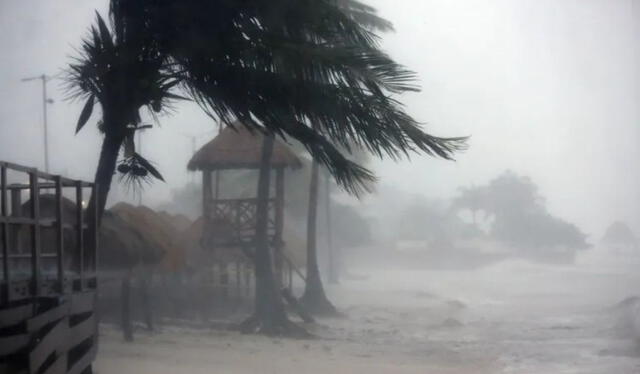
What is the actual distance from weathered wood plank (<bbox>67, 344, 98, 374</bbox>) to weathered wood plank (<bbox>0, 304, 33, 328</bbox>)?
133cm

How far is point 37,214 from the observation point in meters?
8.42

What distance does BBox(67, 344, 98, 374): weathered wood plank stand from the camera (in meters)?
9.46

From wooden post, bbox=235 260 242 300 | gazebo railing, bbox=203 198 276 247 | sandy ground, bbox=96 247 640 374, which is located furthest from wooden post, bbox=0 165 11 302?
wooden post, bbox=235 260 242 300

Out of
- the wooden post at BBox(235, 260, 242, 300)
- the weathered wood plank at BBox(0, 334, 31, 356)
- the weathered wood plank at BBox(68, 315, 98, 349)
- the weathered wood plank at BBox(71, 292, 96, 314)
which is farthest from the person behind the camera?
the wooden post at BBox(235, 260, 242, 300)

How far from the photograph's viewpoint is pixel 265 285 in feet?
74.4

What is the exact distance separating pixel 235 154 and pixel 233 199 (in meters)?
1.20

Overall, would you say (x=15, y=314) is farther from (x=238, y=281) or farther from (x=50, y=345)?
(x=238, y=281)

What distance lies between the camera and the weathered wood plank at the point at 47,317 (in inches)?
309

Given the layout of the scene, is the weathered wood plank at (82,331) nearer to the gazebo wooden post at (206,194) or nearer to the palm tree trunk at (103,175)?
the palm tree trunk at (103,175)

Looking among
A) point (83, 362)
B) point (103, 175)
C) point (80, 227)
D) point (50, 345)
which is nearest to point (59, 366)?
point (50, 345)

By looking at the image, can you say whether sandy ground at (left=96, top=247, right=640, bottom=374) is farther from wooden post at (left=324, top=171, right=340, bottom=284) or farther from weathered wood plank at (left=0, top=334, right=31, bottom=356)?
weathered wood plank at (left=0, top=334, right=31, bottom=356)

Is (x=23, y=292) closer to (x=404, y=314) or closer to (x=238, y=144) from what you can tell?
(x=238, y=144)

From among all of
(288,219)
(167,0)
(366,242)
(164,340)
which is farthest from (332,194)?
(167,0)

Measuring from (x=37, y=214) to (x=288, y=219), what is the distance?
37.9m
